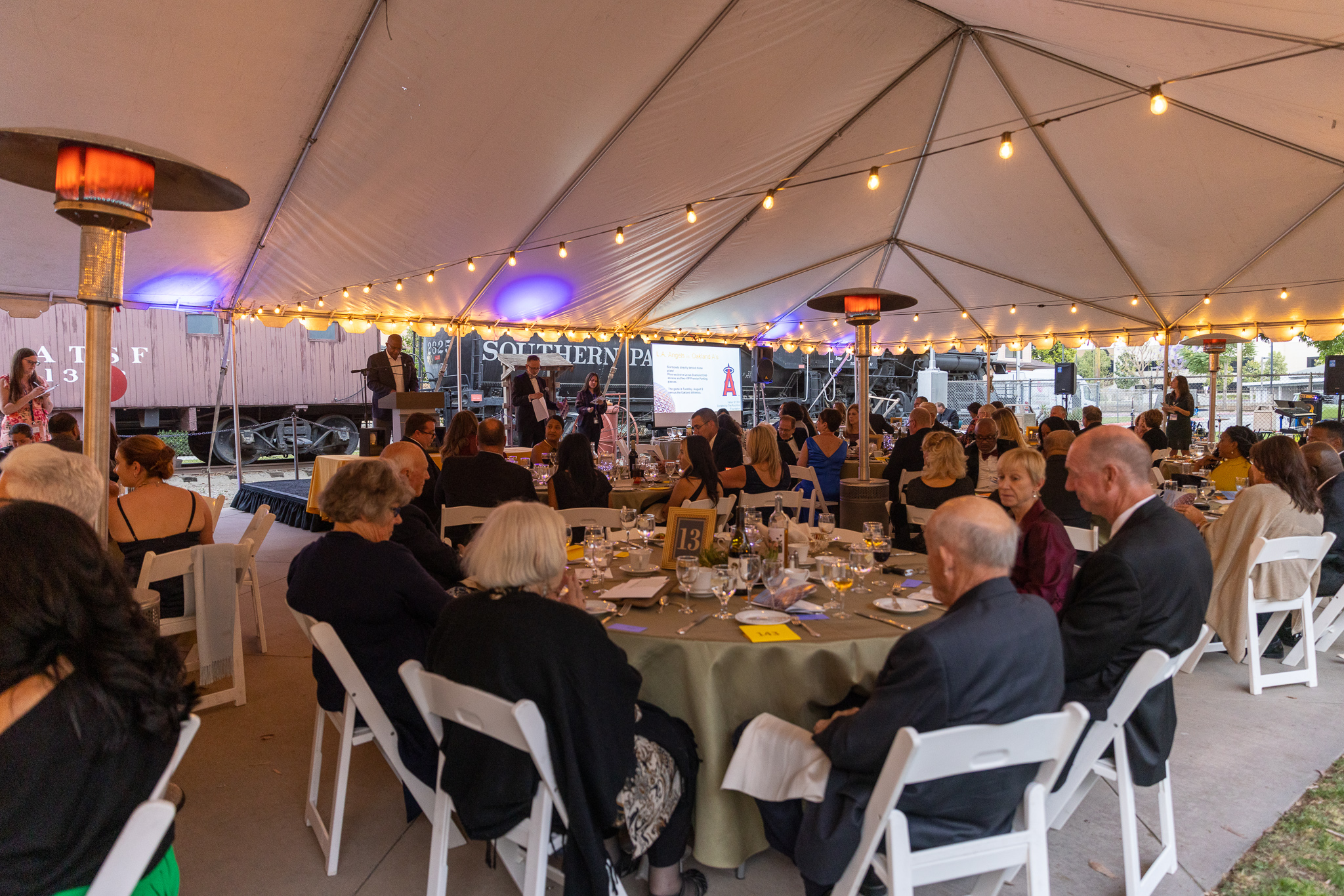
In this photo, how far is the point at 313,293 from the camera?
9.64 meters

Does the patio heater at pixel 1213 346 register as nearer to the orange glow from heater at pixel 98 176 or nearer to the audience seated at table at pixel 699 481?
the audience seated at table at pixel 699 481

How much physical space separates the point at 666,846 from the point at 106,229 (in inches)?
112

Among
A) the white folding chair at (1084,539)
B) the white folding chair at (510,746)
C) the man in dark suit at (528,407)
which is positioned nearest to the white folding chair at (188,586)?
the white folding chair at (510,746)

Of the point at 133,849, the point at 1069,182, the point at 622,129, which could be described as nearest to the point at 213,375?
the point at 622,129

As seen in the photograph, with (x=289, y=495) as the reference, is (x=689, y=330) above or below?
above

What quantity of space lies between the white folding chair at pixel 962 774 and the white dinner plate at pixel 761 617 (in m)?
0.79

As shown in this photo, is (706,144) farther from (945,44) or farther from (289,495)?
(289,495)

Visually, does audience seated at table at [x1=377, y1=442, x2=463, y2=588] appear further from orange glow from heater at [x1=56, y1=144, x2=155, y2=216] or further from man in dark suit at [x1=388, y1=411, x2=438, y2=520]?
man in dark suit at [x1=388, y1=411, x2=438, y2=520]

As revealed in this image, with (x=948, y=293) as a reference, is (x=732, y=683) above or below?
below

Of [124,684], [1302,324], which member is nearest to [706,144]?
[124,684]

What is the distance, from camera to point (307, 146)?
6.15 metres

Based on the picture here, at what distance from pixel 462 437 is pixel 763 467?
216 cm

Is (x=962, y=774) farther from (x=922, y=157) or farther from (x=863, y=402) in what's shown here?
(x=922, y=157)

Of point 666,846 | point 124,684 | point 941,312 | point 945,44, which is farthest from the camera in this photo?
point 941,312
